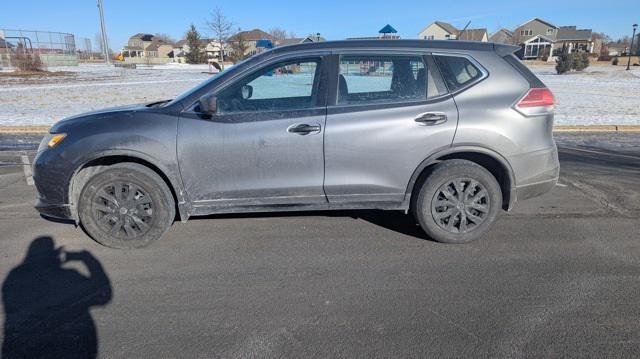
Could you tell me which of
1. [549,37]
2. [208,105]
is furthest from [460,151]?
[549,37]

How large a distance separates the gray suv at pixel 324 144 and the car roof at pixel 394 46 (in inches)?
0.6

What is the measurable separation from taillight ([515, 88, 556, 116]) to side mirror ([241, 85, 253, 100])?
2.48 meters

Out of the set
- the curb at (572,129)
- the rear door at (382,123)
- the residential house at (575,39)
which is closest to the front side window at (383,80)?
the rear door at (382,123)

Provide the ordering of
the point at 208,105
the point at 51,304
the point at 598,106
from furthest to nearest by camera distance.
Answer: the point at 598,106 → the point at 208,105 → the point at 51,304

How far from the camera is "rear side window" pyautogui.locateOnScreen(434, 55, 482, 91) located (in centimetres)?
389

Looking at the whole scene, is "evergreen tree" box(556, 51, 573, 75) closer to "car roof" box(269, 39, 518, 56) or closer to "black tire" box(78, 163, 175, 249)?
"car roof" box(269, 39, 518, 56)

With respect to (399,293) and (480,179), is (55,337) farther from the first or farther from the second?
(480,179)

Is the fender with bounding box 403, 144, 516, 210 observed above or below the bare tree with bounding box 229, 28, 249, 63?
below

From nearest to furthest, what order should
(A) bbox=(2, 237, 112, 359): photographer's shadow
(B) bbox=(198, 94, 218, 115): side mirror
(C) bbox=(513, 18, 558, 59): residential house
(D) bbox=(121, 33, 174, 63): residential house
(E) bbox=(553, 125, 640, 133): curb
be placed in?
(A) bbox=(2, 237, 112, 359): photographer's shadow
(B) bbox=(198, 94, 218, 115): side mirror
(E) bbox=(553, 125, 640, 133): curb
(C) bbox=(513, 18, 558, 59): residential house
(D) bbox=(121, 33, 174, 63): residential house

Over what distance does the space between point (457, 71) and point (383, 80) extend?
69cm

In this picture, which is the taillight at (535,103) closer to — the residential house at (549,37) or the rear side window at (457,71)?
the rear side window at (457,71)

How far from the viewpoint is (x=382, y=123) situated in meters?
3.80

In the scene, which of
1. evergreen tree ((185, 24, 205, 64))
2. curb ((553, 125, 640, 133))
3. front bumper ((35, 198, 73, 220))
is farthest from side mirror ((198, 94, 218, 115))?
evergreen tree ((185, 24, 205, 64))

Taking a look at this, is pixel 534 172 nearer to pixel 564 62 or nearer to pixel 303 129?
pixel 303 129
